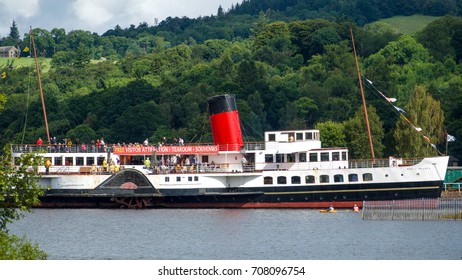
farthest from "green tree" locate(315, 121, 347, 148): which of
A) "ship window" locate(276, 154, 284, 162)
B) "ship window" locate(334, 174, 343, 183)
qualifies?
"ship window" locate(334, 174, 343, 183)

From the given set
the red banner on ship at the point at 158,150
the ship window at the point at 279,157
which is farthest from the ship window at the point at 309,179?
the red banner on ship at the point at 158,150

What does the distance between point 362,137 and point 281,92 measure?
3802 centimetres

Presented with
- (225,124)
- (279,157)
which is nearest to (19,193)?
(279,157)

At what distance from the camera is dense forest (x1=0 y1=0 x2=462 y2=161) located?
326 ft

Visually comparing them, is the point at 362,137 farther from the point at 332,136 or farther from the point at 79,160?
the point at 79,160

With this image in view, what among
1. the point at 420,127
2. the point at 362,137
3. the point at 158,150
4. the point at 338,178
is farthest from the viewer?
the point at 362,137

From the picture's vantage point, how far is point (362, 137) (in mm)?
94000

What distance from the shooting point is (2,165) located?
4106 centimetres

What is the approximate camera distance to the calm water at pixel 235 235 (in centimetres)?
5484

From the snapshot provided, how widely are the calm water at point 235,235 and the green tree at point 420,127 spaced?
20403 millimetres

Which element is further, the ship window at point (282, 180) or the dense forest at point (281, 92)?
the dense forest at point (281, 92)

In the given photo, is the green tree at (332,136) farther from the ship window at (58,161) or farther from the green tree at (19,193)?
the green tree at (19,193)

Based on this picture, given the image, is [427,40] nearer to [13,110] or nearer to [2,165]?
[13,110]

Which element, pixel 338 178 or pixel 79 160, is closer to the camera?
pixel 338 178
